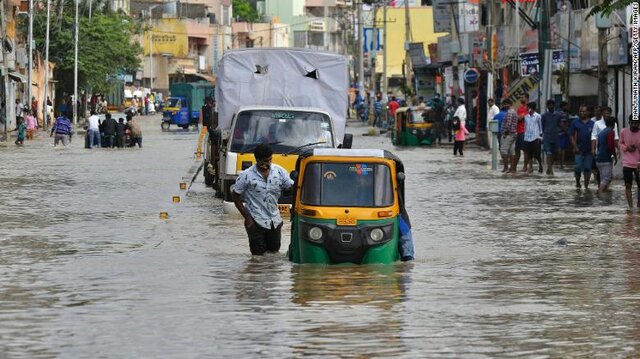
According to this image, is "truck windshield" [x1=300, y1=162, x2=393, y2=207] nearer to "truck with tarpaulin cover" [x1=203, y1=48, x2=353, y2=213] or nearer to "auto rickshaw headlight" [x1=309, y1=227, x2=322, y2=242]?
"auto rickshaw headlight" [x1=309, y1=227, x2=322, y2=242]

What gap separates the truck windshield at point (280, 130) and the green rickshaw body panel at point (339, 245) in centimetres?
939

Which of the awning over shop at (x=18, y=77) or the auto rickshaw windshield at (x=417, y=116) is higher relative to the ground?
the awning over shop at (x=18, y=77)

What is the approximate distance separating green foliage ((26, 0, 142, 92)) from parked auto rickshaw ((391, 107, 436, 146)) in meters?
46.8

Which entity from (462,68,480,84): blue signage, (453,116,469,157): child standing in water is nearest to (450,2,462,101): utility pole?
(462,68,480,84): blue signage

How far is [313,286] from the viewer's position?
624 inches

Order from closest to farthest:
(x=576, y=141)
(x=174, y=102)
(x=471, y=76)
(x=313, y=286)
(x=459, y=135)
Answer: (x=313, y=286)
(x=576, y=141)
(x=459, y=135)
(x=471, y=76)
(x=174, y=102)

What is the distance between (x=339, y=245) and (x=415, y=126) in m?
40.6

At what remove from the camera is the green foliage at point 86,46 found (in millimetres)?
103062

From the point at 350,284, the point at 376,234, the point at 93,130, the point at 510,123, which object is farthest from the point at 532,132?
the point at 93,130

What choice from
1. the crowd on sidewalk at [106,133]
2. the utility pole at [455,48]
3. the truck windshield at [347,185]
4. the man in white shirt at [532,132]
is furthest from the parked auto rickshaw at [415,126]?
the truck windshield at [347,185]

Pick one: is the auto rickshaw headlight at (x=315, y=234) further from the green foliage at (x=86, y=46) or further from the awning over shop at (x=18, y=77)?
the green foliage at (x=86, y=46)

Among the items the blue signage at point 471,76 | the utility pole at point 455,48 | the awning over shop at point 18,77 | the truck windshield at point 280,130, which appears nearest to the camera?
the truck windshield at point 280,130

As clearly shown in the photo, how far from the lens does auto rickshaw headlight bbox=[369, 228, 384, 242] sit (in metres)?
17.5

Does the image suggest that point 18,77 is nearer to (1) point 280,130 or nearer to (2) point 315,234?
(1) point 280,130
